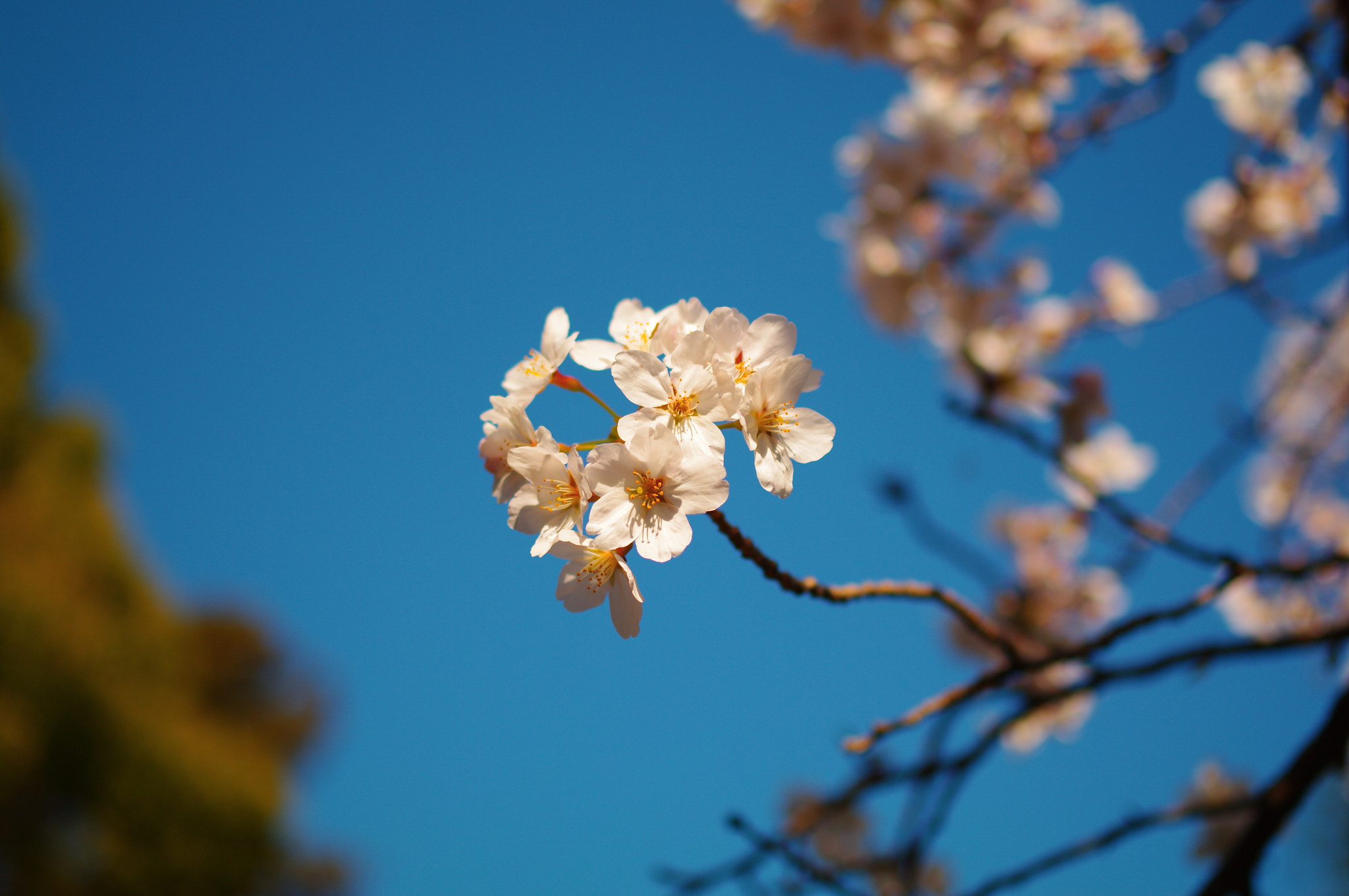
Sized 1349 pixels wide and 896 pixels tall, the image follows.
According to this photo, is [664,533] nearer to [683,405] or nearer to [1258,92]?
[683,405]

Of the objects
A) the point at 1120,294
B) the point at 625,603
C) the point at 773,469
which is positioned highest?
the point at 1120,294

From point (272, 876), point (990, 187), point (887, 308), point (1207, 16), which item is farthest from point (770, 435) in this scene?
point (272, 876)

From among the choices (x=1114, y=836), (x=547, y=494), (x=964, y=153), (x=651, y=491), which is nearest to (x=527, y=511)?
(x=547, y=494)

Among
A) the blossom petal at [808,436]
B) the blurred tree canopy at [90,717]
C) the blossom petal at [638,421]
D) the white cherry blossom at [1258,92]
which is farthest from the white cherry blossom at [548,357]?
the blurred tree canopy at [90,717]

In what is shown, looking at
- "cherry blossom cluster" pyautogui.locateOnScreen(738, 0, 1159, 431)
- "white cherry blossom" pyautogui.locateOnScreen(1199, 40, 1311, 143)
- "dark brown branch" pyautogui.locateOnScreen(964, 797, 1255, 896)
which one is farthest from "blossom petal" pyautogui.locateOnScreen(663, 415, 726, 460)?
"white cherry blossom" pyautogui.locateOnScreen(1199, 40, 1311, 143)

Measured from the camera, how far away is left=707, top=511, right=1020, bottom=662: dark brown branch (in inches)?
28.9

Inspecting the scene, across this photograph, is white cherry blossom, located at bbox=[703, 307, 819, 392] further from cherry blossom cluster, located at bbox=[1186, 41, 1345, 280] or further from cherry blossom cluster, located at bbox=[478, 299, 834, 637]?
cherry blossom cluster, located at bbox=[1186, 41, 1345, 280]

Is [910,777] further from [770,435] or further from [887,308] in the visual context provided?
[887,308]

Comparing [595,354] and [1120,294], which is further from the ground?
[1120,294]

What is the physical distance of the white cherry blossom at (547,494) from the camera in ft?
2.21

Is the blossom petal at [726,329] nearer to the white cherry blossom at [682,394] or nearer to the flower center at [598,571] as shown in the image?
the white cherry blossom at [682,394]

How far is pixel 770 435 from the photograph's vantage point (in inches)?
28.2

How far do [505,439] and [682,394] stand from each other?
0.19 meters

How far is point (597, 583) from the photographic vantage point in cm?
71
